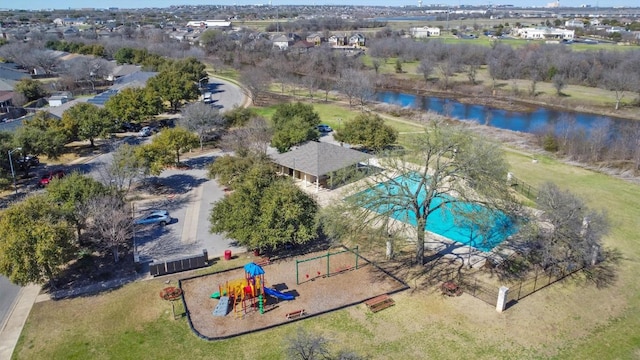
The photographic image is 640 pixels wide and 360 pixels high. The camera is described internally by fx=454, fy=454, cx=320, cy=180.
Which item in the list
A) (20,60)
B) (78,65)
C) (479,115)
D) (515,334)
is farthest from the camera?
(20,60)

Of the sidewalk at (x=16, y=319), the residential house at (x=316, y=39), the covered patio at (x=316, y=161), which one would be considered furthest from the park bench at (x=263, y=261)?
the residential house at (x=316, y=39)

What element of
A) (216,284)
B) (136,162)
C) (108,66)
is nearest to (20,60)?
(108,66)

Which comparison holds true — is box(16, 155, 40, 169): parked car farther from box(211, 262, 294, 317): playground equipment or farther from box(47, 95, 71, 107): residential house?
box(211, 262, 294, 317): playground equipment

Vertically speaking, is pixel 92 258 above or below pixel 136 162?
below

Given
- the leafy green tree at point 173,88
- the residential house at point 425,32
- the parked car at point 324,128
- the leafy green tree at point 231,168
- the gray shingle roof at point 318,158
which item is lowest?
the parked car at point 324,128

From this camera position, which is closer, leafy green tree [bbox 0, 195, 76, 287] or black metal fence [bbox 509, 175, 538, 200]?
leafy green tree [bbox 0, 195, 76, 287]

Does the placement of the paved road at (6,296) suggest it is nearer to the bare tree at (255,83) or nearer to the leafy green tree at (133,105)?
the leafy green tree at (133,105)

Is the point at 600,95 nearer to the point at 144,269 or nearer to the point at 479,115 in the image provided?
the point at 479,115

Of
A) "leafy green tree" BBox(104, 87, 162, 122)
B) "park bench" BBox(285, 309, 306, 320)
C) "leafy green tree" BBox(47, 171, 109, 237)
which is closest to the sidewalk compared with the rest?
"leafy green tree" BBox(47, 171, 109, 237)
